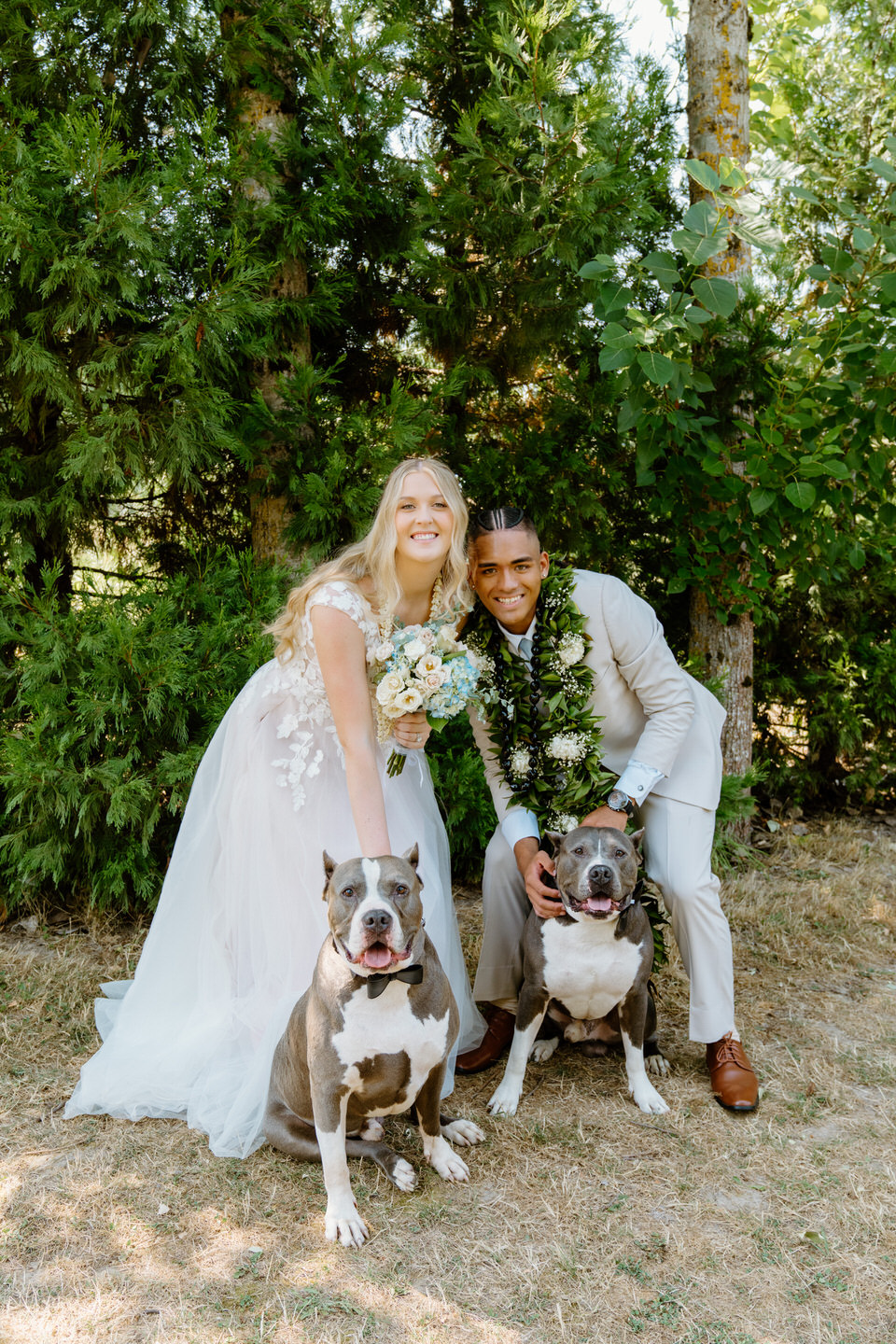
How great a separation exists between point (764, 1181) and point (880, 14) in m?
8.49

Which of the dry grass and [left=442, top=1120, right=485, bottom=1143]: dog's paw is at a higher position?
[left=442, top=1120, right=485, bottom=1143]: dog's paw

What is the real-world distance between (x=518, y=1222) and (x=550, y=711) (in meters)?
1.74

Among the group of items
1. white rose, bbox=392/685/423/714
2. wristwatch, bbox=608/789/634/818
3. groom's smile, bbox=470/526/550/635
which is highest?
groom's smile, bbox=470/526/550/635

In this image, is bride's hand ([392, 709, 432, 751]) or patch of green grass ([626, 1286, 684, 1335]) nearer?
patch of green grass ([626, 1286, 684, 1335])

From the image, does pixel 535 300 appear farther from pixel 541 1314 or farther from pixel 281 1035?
pixel 541 1314

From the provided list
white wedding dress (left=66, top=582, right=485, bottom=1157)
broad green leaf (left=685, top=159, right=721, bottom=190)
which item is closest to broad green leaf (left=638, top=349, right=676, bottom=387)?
broad green leaf (left=685, top=159, right=721, bottom=190)

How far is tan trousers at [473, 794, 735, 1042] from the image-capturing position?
3.60 metres

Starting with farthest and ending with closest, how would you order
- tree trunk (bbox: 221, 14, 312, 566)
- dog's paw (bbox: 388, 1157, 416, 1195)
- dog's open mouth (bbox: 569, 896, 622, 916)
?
tree trunk (bbox: 221, 14, 312, 566), dog's open mouth (bbox: 569, 896, 622, 916), dog's paw (bbox: 388, 1157, 416, 1195)

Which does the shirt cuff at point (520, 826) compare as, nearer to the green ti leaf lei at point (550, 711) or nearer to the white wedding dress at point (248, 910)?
the green ti leaf lei at point (550, 711)

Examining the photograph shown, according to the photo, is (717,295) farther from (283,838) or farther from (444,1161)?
(444,1161)

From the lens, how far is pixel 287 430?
4965mm

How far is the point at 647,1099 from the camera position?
3.42m

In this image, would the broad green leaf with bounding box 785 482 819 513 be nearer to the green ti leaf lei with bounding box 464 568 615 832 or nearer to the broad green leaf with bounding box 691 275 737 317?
the broad green leaf with bounding box 691 275 737 317

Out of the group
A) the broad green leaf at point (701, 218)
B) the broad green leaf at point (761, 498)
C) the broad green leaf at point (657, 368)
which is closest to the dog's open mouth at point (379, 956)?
the broad green leaf at point (657, 368)
